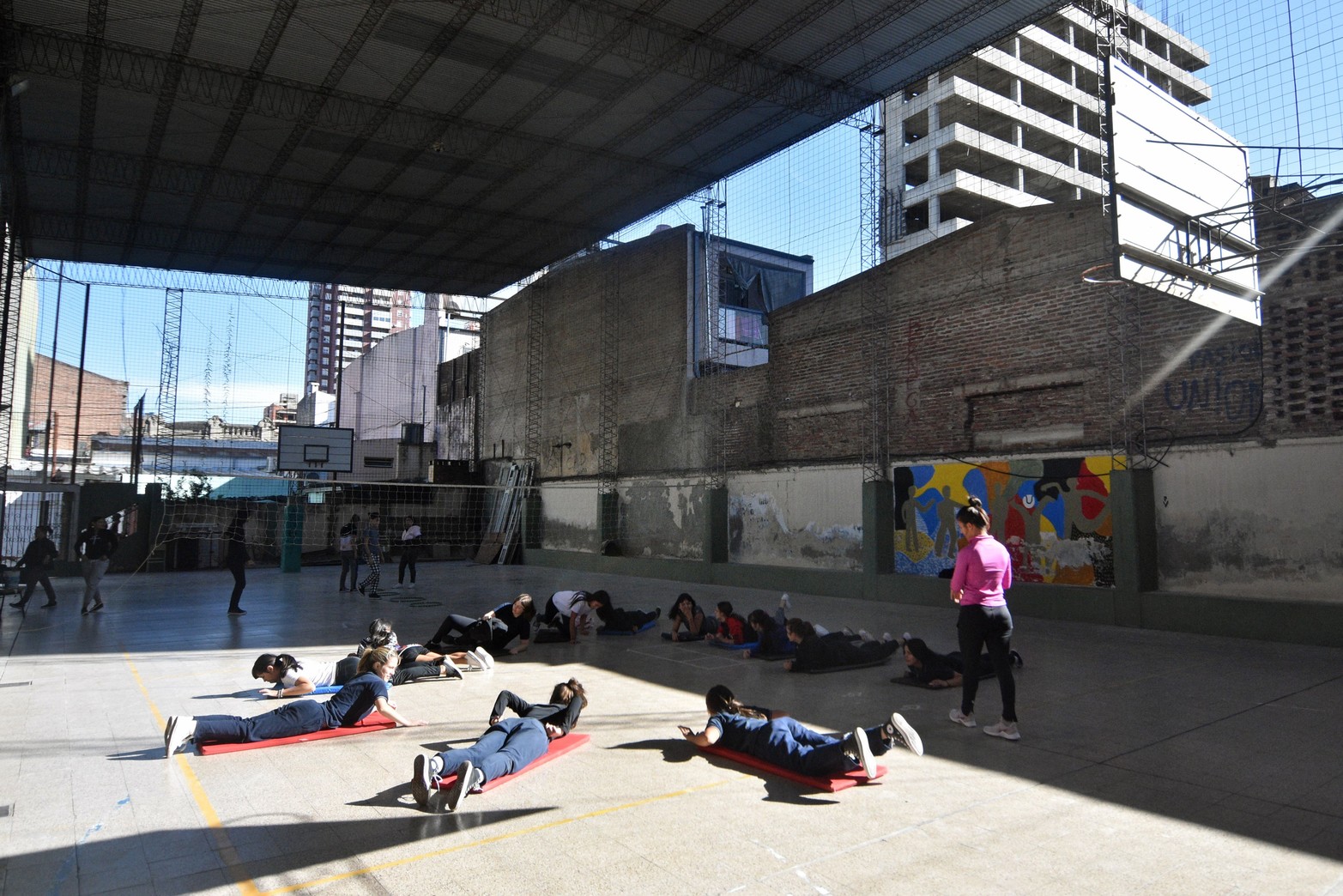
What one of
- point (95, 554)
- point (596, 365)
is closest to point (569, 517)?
point (596, 365)

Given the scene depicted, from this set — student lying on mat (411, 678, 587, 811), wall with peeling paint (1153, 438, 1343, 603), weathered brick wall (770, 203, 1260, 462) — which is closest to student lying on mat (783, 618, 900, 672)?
student lying on mat (411, 678, 587, 811)

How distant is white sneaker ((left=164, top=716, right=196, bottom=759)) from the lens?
5.86 meters

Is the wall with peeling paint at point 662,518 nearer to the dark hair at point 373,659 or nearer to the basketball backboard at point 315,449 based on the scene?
the basketball backboard at point 315,449

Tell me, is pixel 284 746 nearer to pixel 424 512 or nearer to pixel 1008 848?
pixel 1008 848

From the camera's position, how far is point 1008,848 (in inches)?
167

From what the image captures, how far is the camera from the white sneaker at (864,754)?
17.0 ft

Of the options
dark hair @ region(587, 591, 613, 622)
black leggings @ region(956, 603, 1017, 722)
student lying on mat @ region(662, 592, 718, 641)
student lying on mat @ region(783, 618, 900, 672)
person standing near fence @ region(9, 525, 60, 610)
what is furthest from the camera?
person standing near fence @ region(9, 525, 60, 610)

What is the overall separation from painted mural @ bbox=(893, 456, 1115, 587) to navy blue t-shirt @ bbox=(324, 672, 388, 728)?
1062cm

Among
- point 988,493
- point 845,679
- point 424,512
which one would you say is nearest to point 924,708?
point 845,679

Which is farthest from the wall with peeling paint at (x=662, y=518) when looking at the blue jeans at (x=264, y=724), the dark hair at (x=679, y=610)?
the blue jeans at (x=264, y=724)

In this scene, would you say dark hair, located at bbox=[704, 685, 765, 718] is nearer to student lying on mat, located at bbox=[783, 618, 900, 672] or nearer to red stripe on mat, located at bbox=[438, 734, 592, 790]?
red stripe on mat, located at bbox=[438, 734, 592, 790]

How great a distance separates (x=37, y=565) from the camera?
14836 mm

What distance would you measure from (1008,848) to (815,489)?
13710 mm

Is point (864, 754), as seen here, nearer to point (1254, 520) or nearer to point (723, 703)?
point (723, 703)
